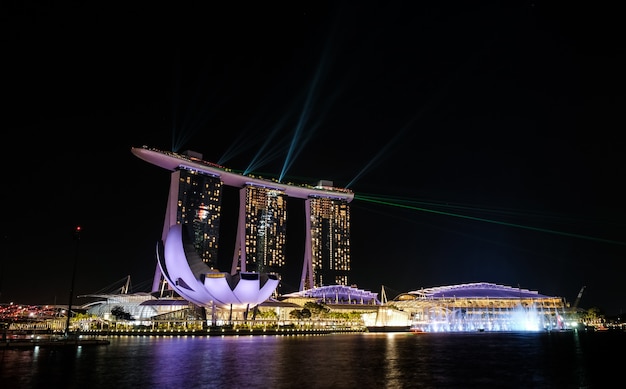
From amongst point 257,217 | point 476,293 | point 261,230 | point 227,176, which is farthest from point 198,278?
point 476,293

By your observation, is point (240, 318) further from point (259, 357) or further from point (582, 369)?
point (582, 369)

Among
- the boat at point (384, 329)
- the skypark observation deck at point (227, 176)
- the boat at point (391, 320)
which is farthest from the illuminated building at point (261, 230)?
the boat at point (384, 329)

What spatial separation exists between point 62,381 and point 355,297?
102 meters

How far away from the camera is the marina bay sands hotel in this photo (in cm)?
10744

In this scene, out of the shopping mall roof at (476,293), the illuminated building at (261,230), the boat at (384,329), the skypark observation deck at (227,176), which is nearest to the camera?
the boat at (384,329)

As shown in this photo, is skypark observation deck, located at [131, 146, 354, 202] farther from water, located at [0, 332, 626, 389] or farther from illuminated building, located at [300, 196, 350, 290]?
water, located at [0, 332, 626, 389]

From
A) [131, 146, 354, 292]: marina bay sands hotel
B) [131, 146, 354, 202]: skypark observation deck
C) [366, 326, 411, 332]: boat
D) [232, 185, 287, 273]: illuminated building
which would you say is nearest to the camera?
[366, 326, 411, 332]: boat

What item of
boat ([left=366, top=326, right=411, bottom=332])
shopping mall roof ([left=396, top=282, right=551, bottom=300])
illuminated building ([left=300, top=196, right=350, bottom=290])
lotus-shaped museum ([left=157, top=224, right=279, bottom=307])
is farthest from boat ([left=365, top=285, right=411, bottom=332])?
illuminated building ([left=300, top=196, right=350, bottom=290])

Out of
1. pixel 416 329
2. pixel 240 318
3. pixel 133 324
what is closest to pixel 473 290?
pixel 416 329

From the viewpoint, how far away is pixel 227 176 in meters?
118

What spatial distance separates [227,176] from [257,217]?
14.9m

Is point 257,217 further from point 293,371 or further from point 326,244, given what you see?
point 293,371

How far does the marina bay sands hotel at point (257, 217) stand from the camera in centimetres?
10744

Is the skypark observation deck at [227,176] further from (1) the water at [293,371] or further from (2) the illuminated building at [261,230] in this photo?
(1) the water at [293,371]
